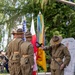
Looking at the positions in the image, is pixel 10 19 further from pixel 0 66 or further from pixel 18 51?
pixel 18 51

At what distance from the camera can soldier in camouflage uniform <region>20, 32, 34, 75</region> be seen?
10523 mm

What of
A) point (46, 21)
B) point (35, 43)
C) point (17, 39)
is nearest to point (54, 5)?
point (46, 21)

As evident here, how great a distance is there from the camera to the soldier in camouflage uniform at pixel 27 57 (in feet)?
34.5

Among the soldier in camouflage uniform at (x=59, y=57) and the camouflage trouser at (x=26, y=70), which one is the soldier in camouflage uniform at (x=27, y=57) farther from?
the soldier in camouflage uniform at (x=59, y=57)

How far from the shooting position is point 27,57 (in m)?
10.5

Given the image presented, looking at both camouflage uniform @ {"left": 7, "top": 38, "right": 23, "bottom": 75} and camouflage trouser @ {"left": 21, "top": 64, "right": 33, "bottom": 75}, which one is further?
camouflage uniform @ {"left": 7, "top": 38, "right": 23, "bottom": 75}

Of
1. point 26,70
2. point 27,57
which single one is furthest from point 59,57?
point 26,70

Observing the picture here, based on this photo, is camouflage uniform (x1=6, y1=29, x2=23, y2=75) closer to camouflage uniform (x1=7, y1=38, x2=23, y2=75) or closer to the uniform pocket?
camouflage uniform (x1=7, y1=38, x2=23, y2=75)

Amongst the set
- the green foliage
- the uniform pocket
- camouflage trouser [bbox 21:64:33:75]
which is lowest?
camouflage trouser [bbox 21:64:33:75]

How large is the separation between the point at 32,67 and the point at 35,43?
6.91ft

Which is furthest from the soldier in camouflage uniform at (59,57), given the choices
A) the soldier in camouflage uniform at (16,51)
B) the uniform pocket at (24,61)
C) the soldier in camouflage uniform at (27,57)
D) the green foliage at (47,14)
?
the green foliage at (47,14)

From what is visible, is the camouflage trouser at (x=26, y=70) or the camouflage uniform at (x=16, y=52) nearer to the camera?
the camouflage trouser at (x=26, y=70)

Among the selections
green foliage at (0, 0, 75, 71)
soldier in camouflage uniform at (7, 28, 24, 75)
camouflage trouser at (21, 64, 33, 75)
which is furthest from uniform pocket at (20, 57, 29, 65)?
green foliage at (0, 0, 75, 71)

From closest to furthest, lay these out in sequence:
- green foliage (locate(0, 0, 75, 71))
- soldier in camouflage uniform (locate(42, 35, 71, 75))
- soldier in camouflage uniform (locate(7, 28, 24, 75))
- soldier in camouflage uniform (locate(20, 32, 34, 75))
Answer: soldier in camouflage uniform (locate(42, 35, 71, 75)), soldier in camouflage uniform (locate(20, 32, 34, 75)), soldier in camouflage uniform (locate(7, 28, 24, 75)), green foliage (locate(0, 0, 75, 71))
